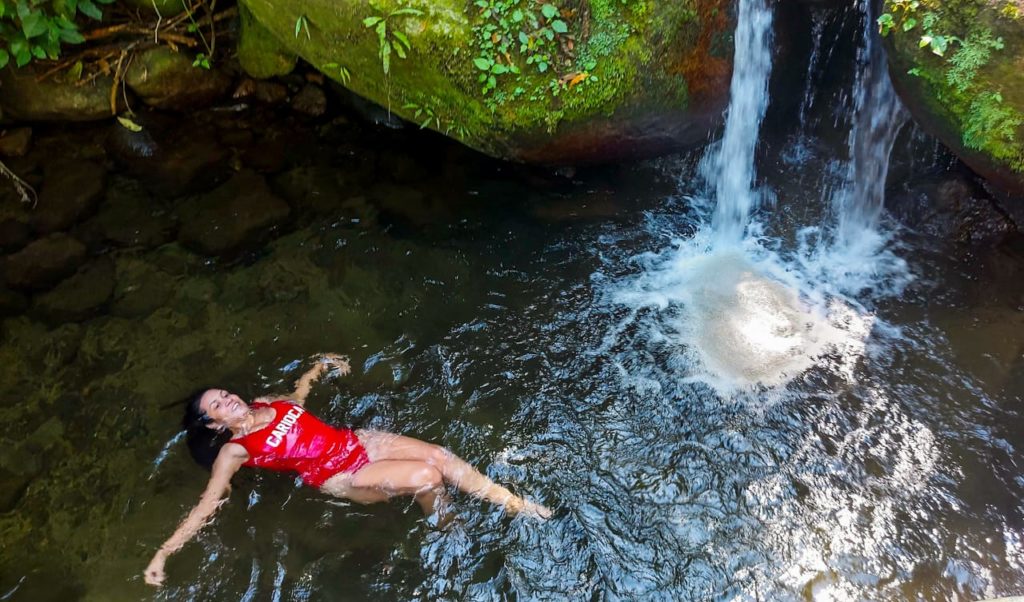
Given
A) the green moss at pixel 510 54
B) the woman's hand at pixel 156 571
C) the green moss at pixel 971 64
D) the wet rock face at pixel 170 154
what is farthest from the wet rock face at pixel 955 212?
the wet rock face at pixel 170 154

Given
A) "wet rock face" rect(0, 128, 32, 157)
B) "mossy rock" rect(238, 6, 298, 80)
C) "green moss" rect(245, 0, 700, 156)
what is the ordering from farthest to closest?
1. "mossy rock" rect(238, 6, 298, 80)
2. "wet rock face" rect(0, 128, 32, 157)
3. "green moss" rect(245, 0, 700, 156)

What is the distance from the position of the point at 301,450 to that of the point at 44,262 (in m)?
3.40

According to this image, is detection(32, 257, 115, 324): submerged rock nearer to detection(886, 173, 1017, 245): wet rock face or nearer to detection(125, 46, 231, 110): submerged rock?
detection(125, 46, 231, 110): submerged rock

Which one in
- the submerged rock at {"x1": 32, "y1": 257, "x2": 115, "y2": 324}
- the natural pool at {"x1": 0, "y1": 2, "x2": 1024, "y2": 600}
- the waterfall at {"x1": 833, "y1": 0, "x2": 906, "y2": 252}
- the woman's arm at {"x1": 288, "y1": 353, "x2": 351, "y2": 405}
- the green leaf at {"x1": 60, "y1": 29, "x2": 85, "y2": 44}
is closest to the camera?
the natural pool at {"x1": 0, "y1": 2, "x2": 1024, "y2": 600}

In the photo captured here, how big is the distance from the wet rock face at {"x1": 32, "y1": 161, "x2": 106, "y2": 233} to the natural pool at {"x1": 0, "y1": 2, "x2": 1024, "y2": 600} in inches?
10.1

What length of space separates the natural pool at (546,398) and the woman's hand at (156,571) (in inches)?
2.0

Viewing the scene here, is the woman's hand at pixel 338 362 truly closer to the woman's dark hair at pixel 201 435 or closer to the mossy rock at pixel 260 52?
the woman's dark hair at pixel 201 435

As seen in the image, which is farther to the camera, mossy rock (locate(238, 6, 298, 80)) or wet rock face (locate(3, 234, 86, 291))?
mossy rock (locate(238, 6, 298, 80))

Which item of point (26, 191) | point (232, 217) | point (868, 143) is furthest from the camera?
point (868, 143)

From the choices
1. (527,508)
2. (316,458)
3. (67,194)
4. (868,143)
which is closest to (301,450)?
(316,458)

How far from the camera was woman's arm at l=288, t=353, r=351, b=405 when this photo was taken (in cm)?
466

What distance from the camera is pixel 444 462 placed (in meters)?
4.18

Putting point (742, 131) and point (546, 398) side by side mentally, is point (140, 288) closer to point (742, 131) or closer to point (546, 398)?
point (546, 398)

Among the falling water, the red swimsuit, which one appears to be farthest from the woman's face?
the falling water
